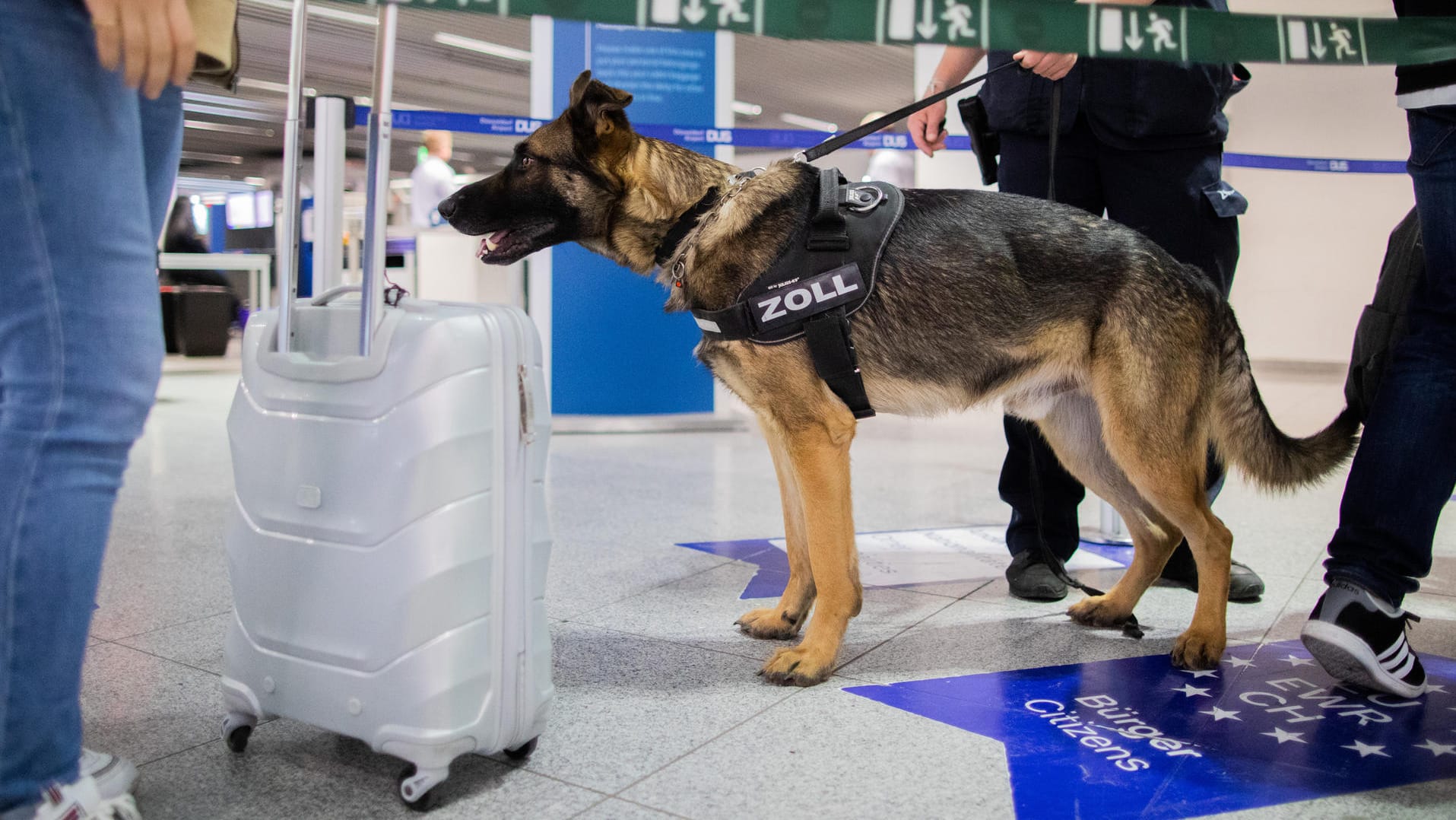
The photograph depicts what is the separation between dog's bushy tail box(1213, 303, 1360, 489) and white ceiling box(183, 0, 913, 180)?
1044 centimetres

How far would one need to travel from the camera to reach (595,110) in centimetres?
203

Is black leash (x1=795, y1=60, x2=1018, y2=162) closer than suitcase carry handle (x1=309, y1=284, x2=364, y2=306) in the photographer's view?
No

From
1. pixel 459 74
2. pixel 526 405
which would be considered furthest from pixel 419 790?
pixel 459 74

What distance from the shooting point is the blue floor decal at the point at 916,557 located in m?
2.67

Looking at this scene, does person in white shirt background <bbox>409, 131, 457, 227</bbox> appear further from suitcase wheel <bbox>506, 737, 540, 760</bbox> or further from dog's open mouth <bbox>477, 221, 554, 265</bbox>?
suitcase wheel <bbox>506, 737, 540, 760</bbox>

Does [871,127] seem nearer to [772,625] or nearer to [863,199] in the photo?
[863,199]

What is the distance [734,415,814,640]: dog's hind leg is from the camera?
217cm

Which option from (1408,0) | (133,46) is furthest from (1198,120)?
(133,46)

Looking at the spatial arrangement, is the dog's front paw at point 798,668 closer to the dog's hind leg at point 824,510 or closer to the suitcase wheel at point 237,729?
the dog's hind leg at point 824,510

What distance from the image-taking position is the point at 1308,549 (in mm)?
2994

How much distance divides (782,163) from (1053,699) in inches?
47.2

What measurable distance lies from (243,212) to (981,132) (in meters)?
10.9

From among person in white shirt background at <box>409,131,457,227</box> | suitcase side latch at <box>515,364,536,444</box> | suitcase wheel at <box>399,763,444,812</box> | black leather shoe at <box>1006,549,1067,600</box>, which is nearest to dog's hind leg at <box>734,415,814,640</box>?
black leather shoe at <box>1006,549,1067,600</box>

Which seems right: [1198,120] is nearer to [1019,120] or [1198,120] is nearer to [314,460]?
[1019,120]
